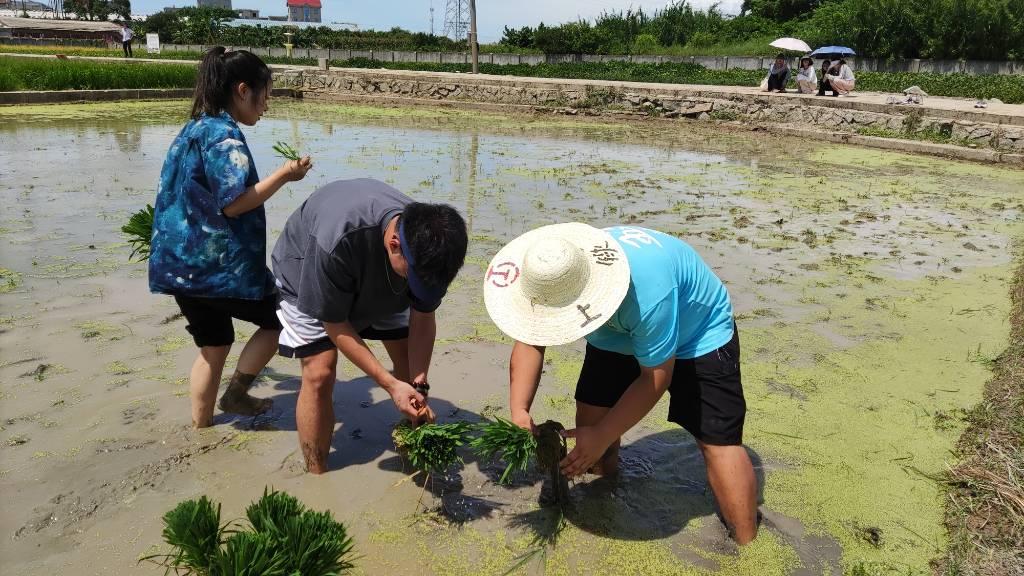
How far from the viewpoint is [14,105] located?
505 inches

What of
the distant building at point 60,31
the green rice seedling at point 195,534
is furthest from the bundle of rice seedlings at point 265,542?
the distant building at point 60,31

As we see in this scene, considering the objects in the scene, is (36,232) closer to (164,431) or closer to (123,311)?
(123,311)

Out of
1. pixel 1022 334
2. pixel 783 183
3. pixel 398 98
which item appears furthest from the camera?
pixel 398 98

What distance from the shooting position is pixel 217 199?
8.26 ft

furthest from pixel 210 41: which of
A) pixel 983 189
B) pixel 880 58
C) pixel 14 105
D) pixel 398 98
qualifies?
pixel 983 189

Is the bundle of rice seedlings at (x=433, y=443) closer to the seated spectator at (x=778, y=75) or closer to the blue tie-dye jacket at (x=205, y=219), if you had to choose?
the blue tie-dye jacket at (x=205, y=219)

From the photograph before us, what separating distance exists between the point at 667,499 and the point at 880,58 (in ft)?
82.5

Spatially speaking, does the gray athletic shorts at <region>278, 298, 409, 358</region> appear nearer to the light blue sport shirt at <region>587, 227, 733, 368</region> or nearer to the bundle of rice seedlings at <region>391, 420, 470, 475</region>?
the bundle of rice seedlings at <region>391, 420, 470, 475</region>

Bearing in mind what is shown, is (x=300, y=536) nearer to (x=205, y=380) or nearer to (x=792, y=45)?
(x=205, y=380)

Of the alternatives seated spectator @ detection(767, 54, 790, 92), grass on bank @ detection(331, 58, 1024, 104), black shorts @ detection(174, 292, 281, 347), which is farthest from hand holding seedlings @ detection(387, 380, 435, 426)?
grass on bank @ detection(331, 58, 1024, 104)

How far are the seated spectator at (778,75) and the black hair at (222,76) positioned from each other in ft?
48.5

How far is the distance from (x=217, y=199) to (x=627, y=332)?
4.87ft

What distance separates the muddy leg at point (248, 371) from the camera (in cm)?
291

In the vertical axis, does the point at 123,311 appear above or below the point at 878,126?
below
